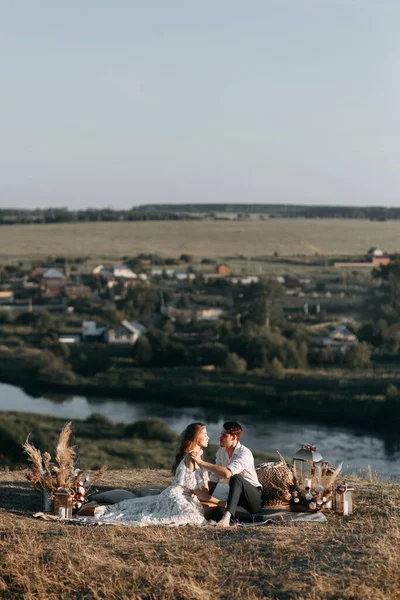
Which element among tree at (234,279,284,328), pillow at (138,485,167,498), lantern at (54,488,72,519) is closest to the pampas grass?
lantern at (54,488,72,519)

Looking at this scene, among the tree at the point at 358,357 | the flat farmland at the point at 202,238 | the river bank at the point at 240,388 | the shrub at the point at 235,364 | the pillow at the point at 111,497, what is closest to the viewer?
the pillow at the point at 111,497

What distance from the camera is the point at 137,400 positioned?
1208 inches

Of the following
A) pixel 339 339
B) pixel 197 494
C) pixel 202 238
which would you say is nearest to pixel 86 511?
pixel 197 494

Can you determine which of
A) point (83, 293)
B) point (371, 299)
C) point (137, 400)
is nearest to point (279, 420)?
point (137, 400)

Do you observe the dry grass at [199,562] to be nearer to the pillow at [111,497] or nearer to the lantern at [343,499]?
the lantern at [343,499]

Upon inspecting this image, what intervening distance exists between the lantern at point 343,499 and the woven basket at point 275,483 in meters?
0.37

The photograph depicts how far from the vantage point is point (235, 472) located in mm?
6699

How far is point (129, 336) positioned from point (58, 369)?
8.71 m

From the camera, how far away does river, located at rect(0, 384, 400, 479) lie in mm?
22172

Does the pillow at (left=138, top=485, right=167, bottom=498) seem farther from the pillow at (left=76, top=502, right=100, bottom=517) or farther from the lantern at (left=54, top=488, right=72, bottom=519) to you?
the lantern at (left=54, top=488, right=72, bottom=519)

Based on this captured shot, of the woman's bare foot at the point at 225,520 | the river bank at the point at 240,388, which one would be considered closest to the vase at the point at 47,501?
the woman's bare foot at the point at 225,520

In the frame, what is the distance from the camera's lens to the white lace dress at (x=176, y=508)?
661 cm


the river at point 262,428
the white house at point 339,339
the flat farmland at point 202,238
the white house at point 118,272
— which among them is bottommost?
the river at point 262,428

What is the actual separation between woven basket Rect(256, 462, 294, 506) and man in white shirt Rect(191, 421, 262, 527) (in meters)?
0.24
